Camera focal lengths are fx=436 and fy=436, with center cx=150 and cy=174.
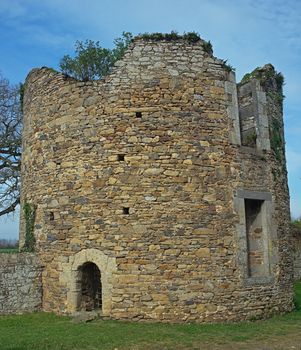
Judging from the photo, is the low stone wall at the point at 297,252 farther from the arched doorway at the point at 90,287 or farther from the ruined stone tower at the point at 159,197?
the arched doorway at the point at 90,287

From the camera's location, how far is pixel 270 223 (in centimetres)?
1038

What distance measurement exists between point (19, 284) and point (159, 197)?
13.4ft

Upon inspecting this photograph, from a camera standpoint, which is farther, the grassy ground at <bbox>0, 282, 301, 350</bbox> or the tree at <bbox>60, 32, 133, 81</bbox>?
the tree at <bbox>60, 32, 133, 81</bbox>

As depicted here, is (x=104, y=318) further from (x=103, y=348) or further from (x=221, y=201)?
(x=221, y=201)

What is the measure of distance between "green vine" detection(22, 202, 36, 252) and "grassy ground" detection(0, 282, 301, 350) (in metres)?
2.18

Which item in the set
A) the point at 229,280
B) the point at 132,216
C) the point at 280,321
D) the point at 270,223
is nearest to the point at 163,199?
the point at 132,216

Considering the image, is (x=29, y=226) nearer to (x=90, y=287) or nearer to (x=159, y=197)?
(x=90, y=287)

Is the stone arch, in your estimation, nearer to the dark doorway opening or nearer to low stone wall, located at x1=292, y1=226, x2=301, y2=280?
the dark doorway opening

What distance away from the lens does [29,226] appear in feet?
36.6

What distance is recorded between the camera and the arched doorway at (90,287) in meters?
9.58

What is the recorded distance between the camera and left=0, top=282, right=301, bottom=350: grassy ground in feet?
23.3

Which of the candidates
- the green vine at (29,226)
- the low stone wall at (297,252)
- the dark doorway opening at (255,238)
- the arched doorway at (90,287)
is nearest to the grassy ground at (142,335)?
the arched doorway at (90,287)

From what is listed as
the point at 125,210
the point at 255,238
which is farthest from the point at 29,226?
the point at 255,238

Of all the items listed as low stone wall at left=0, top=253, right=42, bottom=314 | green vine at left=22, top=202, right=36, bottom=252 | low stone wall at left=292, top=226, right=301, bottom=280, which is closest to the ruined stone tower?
low stone wall at left=0, top=253, right=42, bottom=314
